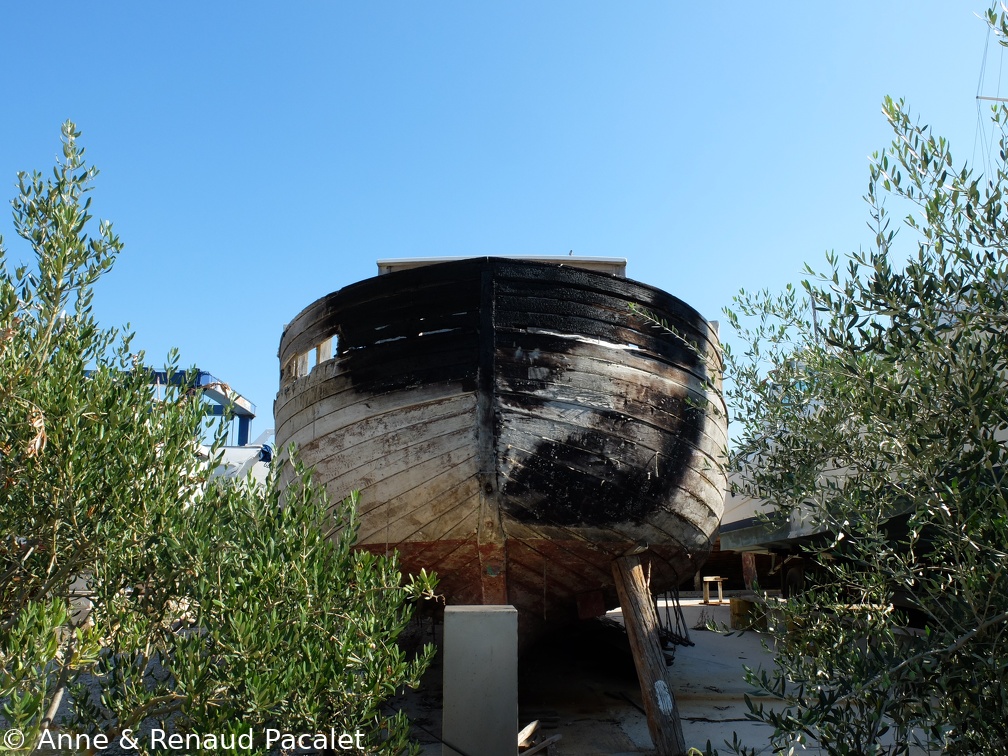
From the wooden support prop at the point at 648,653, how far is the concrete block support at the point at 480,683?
1466 mm

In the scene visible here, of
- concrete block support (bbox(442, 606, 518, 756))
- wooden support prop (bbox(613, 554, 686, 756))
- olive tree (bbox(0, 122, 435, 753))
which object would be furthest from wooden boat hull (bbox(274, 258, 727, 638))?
olive tree (bbox(0, 122, 435, 753))

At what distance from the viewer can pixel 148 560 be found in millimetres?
3355

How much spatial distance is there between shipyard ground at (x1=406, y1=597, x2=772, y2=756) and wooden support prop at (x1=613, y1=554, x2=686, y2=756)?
223mm

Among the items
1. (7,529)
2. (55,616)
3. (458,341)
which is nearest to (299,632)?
(55,616)

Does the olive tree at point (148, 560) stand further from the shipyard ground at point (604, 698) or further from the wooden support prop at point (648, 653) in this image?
the wooden support prop at point (648, 653)

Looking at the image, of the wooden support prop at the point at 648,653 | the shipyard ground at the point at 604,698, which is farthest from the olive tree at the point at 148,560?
the wooden support prop at the point at 648,653

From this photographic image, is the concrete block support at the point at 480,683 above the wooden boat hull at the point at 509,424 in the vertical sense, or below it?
below

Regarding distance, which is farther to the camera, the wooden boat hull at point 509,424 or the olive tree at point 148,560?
the wooden boat hull at point 509,424

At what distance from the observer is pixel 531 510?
496cm

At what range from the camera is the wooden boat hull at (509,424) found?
16.3 feet

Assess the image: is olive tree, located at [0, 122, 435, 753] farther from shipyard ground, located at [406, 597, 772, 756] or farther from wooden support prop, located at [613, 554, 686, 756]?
wooden support prop, located at [613, 554, 686, 756]

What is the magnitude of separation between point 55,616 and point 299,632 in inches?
36.5

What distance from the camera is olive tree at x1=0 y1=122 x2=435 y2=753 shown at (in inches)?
118

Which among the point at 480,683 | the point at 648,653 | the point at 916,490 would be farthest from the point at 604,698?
the point at 916,490
